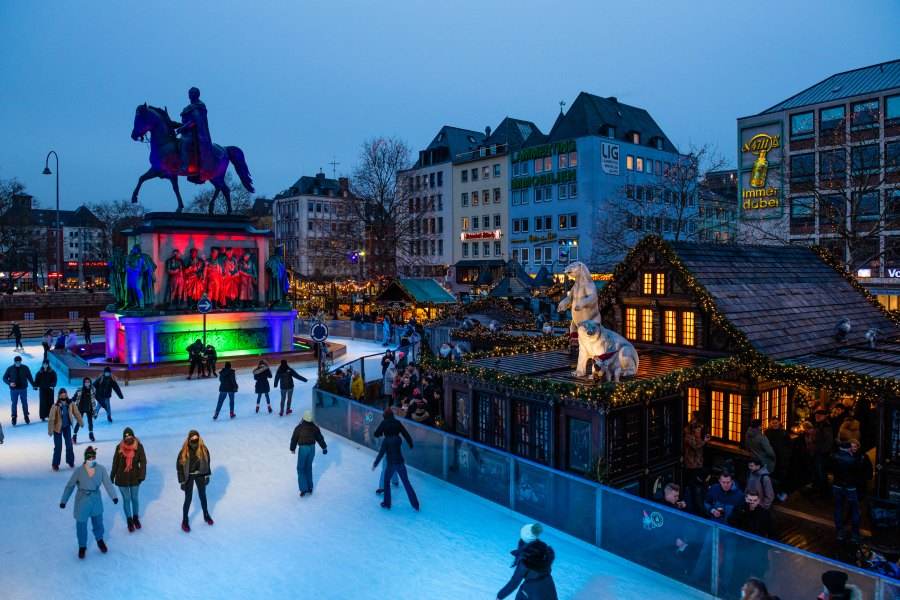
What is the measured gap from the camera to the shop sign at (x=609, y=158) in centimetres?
6362

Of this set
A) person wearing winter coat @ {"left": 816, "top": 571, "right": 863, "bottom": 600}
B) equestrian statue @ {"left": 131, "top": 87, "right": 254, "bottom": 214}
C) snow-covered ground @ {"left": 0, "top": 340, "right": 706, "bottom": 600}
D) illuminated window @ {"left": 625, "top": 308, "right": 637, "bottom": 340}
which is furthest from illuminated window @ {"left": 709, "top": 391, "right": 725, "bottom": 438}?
equestrian statue @ {"left": 131, "top": 87, "right": 254, "bottom": 214}

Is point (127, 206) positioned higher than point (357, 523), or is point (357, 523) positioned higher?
point (127, 206)

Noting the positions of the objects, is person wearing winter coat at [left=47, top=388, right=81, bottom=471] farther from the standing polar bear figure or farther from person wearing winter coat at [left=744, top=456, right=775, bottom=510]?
person wearing winter coat at [left=744, top=456, right=775, bottom=510]

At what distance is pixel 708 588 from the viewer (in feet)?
28.6

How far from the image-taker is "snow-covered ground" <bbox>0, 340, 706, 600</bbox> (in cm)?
930

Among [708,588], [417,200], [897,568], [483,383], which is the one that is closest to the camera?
[897,568]

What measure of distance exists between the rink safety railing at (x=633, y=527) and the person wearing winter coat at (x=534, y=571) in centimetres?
249

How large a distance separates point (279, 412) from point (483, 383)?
27.0 feet

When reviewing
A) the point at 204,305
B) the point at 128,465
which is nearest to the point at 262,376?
the point at 204,305

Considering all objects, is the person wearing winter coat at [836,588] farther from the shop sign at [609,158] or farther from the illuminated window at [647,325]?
the shop sign at [609,158]

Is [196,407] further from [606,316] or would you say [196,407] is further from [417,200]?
[417,200]

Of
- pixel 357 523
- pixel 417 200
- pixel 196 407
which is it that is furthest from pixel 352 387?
pixel 417 200

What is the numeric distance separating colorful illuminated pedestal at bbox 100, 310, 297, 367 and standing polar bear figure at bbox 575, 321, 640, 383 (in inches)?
807

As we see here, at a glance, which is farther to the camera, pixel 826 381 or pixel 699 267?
pixel 699 267
